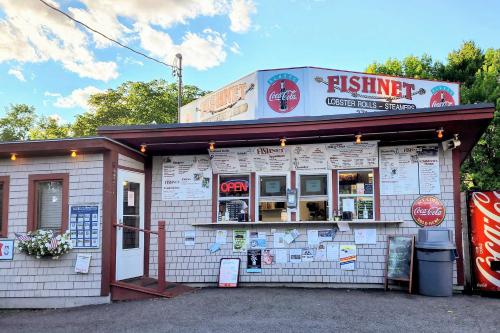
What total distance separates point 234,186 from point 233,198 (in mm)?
265

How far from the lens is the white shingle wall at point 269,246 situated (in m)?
8.66

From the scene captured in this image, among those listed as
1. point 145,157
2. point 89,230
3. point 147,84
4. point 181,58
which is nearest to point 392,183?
point 145,157

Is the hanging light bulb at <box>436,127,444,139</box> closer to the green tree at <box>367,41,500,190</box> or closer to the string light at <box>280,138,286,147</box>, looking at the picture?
the string light at <box>280,138,286,147</box>

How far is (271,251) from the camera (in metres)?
9.02

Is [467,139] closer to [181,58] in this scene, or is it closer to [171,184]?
[171,184]

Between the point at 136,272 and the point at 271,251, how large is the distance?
2.91m

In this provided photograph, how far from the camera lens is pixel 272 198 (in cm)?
930

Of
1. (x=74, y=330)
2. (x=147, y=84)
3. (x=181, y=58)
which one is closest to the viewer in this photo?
(x=74, y=330)

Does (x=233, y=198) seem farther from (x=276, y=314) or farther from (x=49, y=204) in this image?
(x=49, y=204)

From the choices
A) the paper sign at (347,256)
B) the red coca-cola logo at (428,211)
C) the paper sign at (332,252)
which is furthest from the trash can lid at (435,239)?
the paper sign at (332,252)

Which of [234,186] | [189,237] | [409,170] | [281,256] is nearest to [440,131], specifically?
[409,170]

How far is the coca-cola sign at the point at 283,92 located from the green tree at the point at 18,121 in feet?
142

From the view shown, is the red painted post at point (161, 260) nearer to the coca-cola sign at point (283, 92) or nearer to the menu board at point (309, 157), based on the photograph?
the menu board at point (309, 157)

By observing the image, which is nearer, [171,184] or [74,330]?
[74,330]
